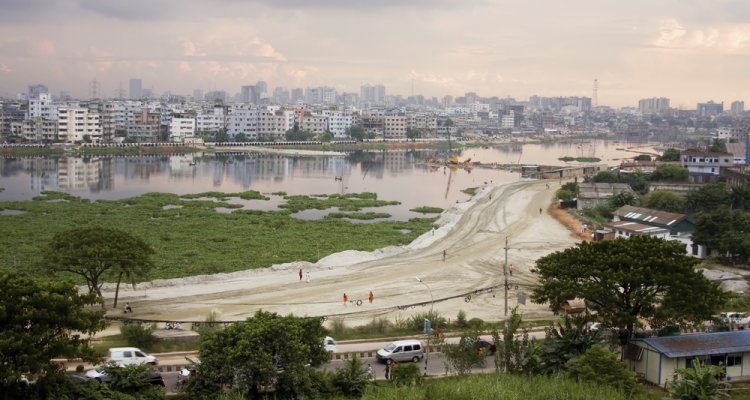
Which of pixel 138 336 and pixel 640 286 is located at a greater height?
pixel 640 286

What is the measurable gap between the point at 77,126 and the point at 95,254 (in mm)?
56175

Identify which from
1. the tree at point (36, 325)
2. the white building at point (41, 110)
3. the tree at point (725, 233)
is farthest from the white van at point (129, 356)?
the white building at point (41, 110)

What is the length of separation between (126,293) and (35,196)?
67.1 feet

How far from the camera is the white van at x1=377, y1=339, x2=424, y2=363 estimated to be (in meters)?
10.1

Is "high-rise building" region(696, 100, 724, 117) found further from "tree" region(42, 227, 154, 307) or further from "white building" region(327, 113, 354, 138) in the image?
"tree" region(42, 227, 154, 307)

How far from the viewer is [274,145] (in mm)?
71125

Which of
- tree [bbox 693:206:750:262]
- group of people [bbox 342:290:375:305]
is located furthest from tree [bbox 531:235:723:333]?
tree [bbox 693:206:750:262]

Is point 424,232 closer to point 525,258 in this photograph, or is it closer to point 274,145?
point 525,258

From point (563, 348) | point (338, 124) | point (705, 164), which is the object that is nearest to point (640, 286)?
point (563, 348)

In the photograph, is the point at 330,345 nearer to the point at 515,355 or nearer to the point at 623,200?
the point at 515,355

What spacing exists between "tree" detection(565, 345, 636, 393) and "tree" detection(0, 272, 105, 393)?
17.4 ft

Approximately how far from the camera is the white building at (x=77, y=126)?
211 feet

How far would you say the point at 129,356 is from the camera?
9.57 meters

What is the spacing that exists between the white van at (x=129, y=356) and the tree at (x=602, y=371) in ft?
17.3
